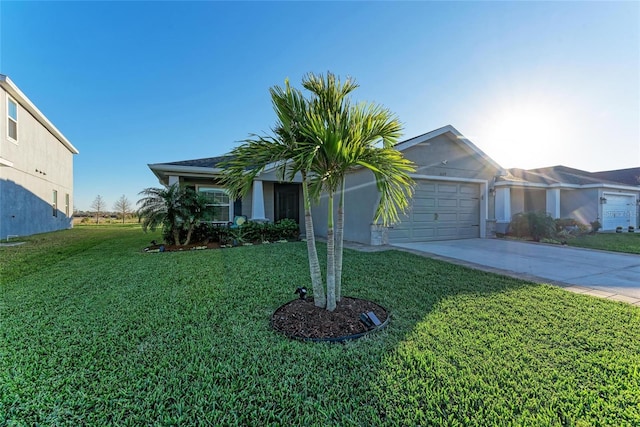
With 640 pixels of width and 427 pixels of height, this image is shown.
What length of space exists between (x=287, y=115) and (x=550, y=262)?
767 cm

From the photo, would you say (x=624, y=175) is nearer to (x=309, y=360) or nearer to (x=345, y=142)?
(x=345, y=142)

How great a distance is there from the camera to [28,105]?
12477mm

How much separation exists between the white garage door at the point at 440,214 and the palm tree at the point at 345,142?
660 cm

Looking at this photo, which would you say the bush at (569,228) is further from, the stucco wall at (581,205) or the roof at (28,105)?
the roof at (28,105)

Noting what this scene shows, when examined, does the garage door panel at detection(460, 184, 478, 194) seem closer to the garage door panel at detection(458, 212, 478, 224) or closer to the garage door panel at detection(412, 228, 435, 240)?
the garage door panel at detection(458, 212, 478, 224)

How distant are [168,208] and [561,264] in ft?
36.9

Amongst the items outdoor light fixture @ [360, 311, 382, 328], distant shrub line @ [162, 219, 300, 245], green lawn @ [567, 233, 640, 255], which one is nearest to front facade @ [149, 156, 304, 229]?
distant shrub line @ [162, 219, 300, 245]

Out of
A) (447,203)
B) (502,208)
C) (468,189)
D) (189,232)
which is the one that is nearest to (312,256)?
(189,232)

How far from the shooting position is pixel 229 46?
9844 millimetres

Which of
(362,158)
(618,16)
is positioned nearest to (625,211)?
(618,16)

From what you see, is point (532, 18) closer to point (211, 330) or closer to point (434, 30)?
point (434, 30)

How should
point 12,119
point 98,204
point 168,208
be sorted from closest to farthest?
1. point 168,208
2. point 12,119
3. point 98,204

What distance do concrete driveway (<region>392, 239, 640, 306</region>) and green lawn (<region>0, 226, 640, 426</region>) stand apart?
95 centimetres

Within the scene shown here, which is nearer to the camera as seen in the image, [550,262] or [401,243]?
[550,262]
